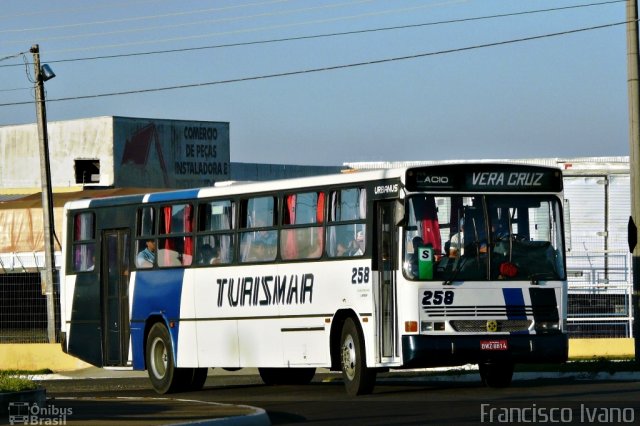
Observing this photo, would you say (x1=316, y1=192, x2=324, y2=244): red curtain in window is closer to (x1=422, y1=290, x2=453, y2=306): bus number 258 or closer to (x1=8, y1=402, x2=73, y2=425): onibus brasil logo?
(x1=422, y1=290, x2=453, y2=306): bus number 258

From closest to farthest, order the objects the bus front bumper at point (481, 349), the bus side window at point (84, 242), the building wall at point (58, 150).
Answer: the bus front bumper at point (481, 349)
the bus side window at point (84, 242)
the building wall at point (58, 150)

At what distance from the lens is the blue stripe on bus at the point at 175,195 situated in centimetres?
2356

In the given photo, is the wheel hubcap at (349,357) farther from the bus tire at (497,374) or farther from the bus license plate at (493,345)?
the bus tire at (497,374)

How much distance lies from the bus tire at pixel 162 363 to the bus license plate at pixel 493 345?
5.79m

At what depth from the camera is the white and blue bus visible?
19656 mm

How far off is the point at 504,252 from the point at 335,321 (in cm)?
250

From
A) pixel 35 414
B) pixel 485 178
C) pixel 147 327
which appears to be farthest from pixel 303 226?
pixel 35 414

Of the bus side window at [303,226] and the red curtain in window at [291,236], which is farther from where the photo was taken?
the red curtain in window at [291,236]

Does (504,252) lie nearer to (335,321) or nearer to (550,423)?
(335,321)

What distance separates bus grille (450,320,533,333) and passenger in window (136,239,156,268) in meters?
6.32

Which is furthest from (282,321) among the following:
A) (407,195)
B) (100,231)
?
(100,231)

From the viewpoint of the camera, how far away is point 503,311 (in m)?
19.9

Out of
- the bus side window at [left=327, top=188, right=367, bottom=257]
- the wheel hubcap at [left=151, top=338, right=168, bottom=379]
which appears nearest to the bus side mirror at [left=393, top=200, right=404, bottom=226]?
the bus side window at [left=327, top=188, right=367, bottom=257]

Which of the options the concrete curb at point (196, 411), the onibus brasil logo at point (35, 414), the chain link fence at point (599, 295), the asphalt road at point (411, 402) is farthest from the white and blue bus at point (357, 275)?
the chain link fence at point (599, 295)
